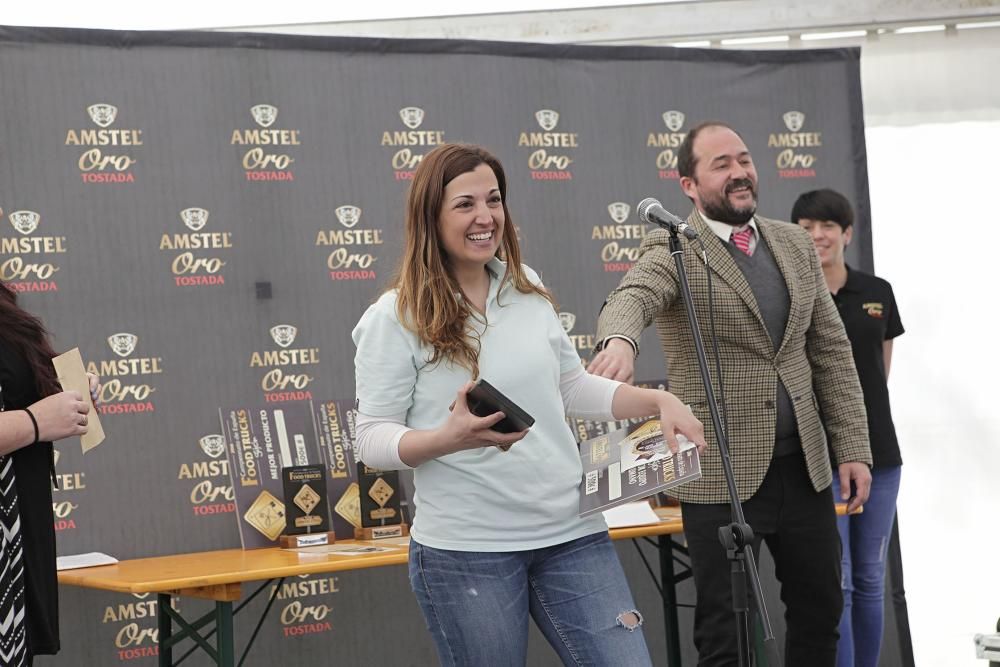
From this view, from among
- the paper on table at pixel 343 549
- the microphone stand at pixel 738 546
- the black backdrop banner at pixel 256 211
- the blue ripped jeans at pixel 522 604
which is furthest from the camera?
the black backdrop banner at pixel 256 211

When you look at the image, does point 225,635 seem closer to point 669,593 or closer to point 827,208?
point 669,593

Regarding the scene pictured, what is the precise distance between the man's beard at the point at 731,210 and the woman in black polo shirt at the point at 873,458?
1.17m

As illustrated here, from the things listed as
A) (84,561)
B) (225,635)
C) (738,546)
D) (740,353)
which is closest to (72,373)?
(225,635)

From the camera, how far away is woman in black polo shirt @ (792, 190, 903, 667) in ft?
13.6

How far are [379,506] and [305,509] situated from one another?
252mm

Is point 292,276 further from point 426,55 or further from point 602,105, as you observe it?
point 602,105

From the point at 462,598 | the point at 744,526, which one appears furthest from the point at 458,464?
the point at 744,526

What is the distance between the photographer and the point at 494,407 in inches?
74.5

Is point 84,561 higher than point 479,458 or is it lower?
lower

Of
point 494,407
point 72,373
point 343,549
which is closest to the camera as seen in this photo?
point 494,407

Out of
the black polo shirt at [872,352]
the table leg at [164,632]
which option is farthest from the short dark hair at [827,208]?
the table leg at [164,632]

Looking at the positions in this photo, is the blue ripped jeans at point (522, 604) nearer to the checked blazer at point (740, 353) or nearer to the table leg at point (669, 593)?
the checked blazer at point (740, 353)

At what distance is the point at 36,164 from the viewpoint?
13.1 feet

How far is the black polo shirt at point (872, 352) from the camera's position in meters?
4.14
